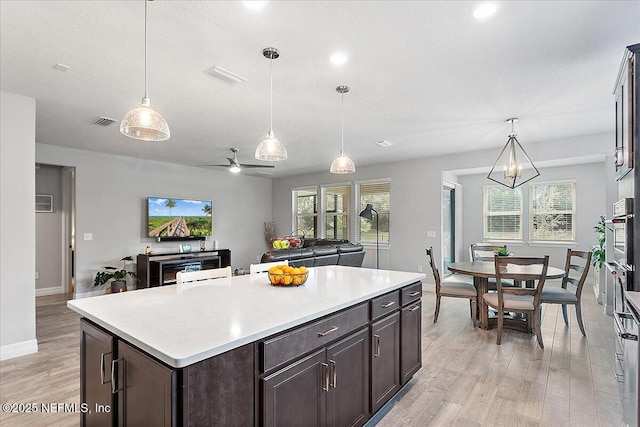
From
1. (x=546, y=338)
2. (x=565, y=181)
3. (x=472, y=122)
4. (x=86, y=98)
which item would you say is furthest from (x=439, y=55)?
(x=565, y=181)

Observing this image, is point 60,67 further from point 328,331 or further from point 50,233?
point 50,233

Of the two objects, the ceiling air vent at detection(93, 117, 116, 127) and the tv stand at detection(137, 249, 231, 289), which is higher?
the ceiling air vent at detection(93, 117, 116, 127)

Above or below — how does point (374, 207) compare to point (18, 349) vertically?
above

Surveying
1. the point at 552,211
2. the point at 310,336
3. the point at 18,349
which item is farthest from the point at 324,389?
the point at 552,211

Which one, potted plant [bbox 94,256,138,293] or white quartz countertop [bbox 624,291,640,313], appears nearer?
white quartz countertop [bbox 624,291,640,313]

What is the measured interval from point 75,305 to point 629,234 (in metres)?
3.19

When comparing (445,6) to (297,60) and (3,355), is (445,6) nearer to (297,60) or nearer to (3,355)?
(297,60)

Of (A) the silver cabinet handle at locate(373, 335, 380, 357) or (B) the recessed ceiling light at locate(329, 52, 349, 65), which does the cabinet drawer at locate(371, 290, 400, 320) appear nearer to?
(A) the silver cabinet handle at locate(373, 335, 380, 357)

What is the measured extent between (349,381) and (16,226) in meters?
3.63

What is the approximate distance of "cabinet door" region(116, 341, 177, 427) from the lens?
1121 millimetres

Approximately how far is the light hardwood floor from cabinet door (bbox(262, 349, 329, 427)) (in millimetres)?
796

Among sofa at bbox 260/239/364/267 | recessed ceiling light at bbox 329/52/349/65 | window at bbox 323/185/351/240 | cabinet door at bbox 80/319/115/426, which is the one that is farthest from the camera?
window at bbox 323/185/351/240

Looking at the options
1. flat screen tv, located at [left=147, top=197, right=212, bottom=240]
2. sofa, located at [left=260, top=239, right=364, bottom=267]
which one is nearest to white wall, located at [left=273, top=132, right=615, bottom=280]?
sofa, located at [left=260, top=239, right=364, bottom=267]

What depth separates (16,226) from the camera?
3305 millimetres
